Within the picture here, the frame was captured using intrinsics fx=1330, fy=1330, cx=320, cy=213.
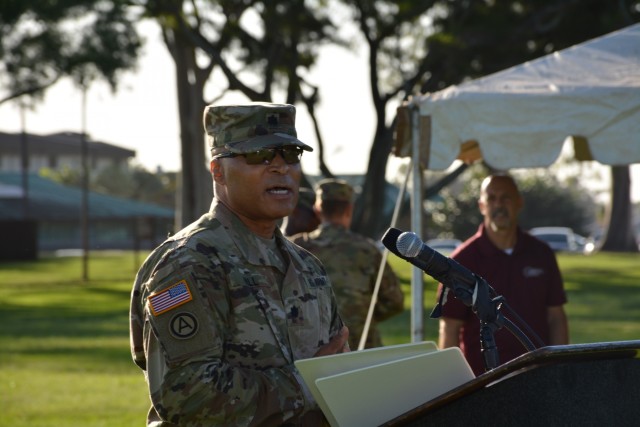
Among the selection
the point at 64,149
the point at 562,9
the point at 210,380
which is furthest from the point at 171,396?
the point at 64,149

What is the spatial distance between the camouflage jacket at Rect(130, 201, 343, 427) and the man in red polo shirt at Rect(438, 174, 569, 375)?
324 centimetres

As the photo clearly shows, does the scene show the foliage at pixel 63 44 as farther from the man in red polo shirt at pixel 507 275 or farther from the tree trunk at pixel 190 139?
the man in red polo shirt at pixel 507 275

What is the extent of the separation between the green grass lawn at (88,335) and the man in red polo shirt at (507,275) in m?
4.82

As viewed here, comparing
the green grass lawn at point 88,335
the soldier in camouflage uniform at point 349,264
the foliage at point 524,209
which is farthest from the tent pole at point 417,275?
the foliage at point 524,209

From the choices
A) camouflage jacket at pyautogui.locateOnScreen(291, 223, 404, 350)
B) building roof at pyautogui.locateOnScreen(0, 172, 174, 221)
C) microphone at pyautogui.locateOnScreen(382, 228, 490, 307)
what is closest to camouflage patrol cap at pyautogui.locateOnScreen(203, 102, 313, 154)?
microphone at pyautogui.locateOnScreen(382, 228, 490, 307)

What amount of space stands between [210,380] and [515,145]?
13.1 feet

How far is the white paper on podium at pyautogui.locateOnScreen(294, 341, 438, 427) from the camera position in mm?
3121

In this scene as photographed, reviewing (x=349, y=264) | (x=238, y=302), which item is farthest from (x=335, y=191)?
(x=238, y=302)

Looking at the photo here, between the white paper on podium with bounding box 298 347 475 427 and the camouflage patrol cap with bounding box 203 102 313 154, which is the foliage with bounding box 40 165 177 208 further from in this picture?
the white paper on podium with bounding box 298 347 475 427

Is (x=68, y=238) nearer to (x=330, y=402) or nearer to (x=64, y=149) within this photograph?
(x=64, y=149)

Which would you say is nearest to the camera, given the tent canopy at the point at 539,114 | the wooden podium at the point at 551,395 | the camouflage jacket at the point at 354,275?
the wooden podium at the point at 551,395

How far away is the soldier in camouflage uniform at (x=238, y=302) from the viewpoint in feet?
11.0

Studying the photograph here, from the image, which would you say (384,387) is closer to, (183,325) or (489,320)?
(489,320)

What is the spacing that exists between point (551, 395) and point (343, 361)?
577 millimetres
